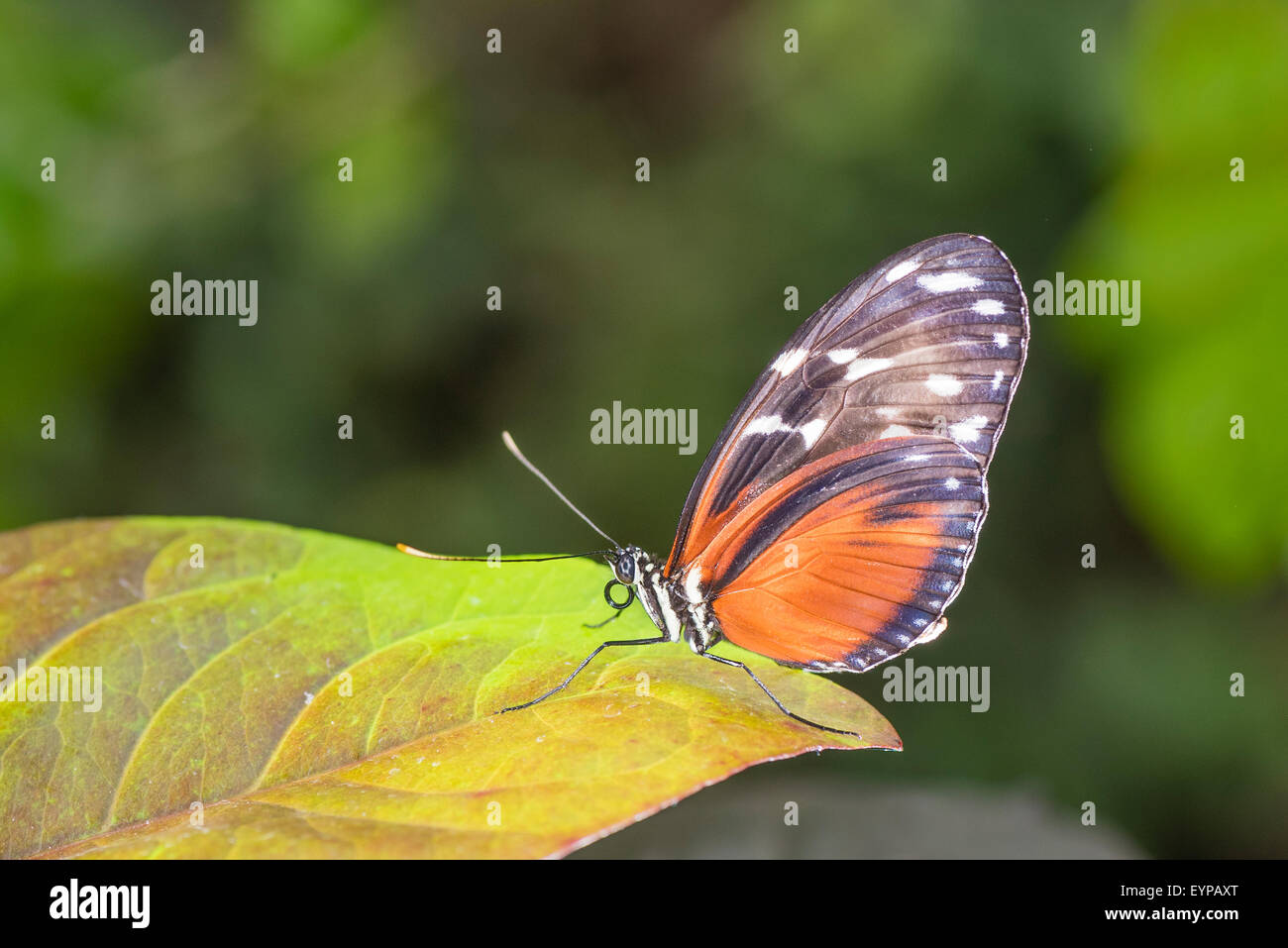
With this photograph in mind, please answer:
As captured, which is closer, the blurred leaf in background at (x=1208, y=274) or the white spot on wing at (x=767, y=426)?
the white spot on wing at (x=767, y=426)

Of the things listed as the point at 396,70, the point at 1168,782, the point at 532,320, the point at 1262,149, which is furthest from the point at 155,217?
the point at 1168,782

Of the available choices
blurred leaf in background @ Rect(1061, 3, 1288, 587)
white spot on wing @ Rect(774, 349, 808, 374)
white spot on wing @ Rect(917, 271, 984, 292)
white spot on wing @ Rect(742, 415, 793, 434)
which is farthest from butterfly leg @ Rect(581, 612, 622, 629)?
blurred leaf in background @ Rect(1061, 3, 1288, 587)

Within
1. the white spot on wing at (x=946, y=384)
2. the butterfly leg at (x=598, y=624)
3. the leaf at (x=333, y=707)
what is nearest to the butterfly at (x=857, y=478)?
the white spot on wing at (x=946, y=384)

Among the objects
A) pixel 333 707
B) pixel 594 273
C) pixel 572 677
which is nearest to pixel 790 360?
pixel 572 677

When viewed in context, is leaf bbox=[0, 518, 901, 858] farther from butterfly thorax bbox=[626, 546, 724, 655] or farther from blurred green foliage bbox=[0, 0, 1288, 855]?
blurred green foliage bbox=[0, 0, 1288, 855]

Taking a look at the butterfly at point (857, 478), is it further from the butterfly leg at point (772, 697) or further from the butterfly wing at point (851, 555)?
the butterfly leg at point (772, 697)

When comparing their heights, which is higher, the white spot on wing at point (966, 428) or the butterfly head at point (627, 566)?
the white spot on wing at point (966, 428)

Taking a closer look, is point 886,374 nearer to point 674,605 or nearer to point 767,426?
point 767,426

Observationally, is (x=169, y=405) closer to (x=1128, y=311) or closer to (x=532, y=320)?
(x=532, y=320)
